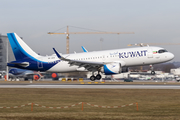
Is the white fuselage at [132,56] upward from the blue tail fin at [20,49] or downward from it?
downward

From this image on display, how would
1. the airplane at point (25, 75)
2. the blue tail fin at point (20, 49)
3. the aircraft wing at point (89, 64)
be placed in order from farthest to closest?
the airplane at point (25, 75)
the blue tail fin at point (20, 49)
the aircraft wing at point (89, 64)

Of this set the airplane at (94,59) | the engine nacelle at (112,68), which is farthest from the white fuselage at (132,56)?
the engine nacelle at (112,68)

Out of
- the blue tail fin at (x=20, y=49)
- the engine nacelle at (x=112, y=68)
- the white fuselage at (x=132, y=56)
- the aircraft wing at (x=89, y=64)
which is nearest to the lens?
the engine nacelle at (x=112, y=68)

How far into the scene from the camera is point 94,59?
5025 centimetres

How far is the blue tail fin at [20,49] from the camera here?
→ 5283 centimetres

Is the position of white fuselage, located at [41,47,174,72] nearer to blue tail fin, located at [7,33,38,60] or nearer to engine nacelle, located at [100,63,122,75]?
engine nacelle, located at [100,63,122,75]

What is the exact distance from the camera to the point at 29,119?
16.8 m

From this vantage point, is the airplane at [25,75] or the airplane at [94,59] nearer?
the airplane at [94,59]

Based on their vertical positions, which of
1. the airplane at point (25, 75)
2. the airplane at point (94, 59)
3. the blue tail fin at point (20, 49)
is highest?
the blue tail fin at point (20, 49)

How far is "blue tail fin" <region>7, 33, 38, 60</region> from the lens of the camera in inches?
2080

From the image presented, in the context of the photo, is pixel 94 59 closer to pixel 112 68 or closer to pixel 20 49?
pixel 112 68

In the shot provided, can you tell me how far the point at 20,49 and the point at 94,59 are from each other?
14.9 metres

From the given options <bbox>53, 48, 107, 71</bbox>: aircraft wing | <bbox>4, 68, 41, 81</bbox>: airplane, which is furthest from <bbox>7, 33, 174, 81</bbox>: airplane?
<bbox>4, 68, 41, 81</bbox>: airplane

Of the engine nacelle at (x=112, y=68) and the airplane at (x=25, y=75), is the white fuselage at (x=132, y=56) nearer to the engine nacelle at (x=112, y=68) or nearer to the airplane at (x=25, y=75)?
the engine nacelle at (x=112, y=68)
